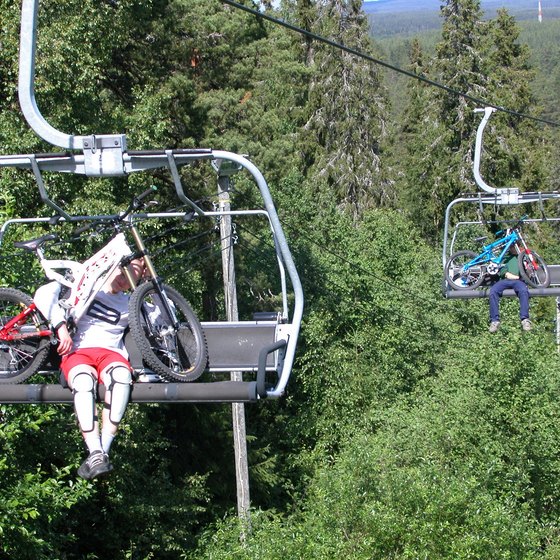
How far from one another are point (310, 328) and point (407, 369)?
11.7ft

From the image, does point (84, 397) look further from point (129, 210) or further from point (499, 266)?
point (499, 266)

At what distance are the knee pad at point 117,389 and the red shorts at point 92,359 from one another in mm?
73

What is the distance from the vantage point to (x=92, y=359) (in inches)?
238

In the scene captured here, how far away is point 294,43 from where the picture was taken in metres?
→ 35.2

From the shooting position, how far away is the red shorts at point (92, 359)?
6.01 m

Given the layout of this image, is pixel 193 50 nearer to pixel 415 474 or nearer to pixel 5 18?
pixel 5 18

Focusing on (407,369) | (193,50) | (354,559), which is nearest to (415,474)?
(354,559)

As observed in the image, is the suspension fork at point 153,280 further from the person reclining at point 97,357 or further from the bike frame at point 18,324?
the bike frame at point 18,324

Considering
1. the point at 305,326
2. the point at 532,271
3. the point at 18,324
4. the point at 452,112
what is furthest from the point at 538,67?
the point at 18,324

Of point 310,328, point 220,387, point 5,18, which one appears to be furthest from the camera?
point 310,328

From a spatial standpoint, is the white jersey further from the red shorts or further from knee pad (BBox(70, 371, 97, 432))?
knee pad (BBox(70, 371, 97, 432))

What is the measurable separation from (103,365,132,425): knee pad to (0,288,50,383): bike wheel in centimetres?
57

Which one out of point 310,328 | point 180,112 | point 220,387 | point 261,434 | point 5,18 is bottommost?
point 261,434

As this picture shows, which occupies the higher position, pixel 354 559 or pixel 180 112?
pixel 180 112
